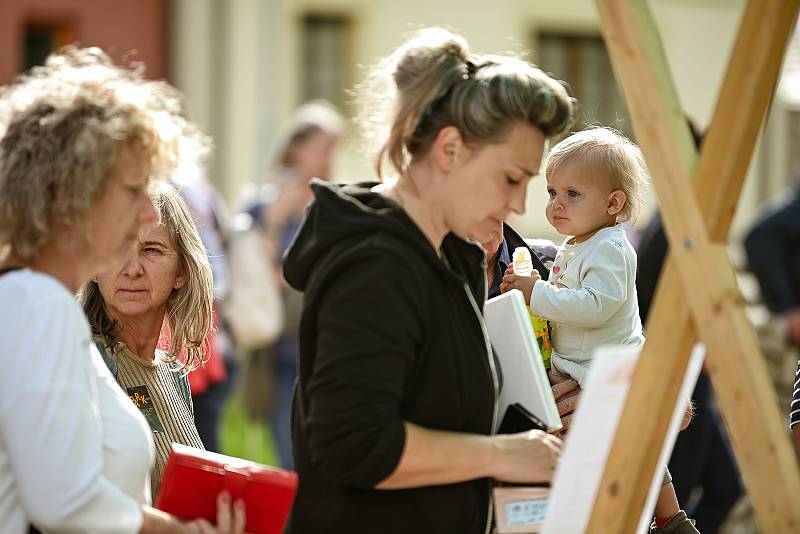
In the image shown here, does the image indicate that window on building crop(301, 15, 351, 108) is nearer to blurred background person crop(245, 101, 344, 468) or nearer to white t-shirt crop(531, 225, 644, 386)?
blurred background person crop(245, 101, 344, 468)

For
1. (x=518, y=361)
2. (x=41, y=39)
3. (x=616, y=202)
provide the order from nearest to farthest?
(x=518, y=361) → (x=616, y=202) → (x=41, y=39)

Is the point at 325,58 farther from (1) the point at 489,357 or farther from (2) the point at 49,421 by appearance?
(2) the point at 49,421

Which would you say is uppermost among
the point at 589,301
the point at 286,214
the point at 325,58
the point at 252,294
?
the point at 589,301

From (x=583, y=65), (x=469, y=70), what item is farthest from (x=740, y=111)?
(x=583, y=65)

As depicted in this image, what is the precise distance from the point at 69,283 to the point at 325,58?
332 inches

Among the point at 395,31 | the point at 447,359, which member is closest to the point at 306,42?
the point at 395,31

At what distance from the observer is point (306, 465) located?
2275 mm

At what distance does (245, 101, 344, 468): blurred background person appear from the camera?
632 cm

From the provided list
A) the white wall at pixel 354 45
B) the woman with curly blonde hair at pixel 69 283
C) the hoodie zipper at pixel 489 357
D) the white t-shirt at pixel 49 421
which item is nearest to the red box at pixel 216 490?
the woman with curly blonde hair at pixel 69 283

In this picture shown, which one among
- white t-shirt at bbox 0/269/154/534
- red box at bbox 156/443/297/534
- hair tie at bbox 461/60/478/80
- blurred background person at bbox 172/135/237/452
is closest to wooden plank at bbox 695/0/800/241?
hair tie at bbox 461/60/478/80

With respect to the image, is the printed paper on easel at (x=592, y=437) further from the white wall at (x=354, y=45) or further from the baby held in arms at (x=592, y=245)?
the white wall at (x=354, y=45)

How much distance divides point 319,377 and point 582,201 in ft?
3.14

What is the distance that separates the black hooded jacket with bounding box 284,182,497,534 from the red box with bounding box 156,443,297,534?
0.10m

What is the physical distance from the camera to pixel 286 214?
6.32 meters
